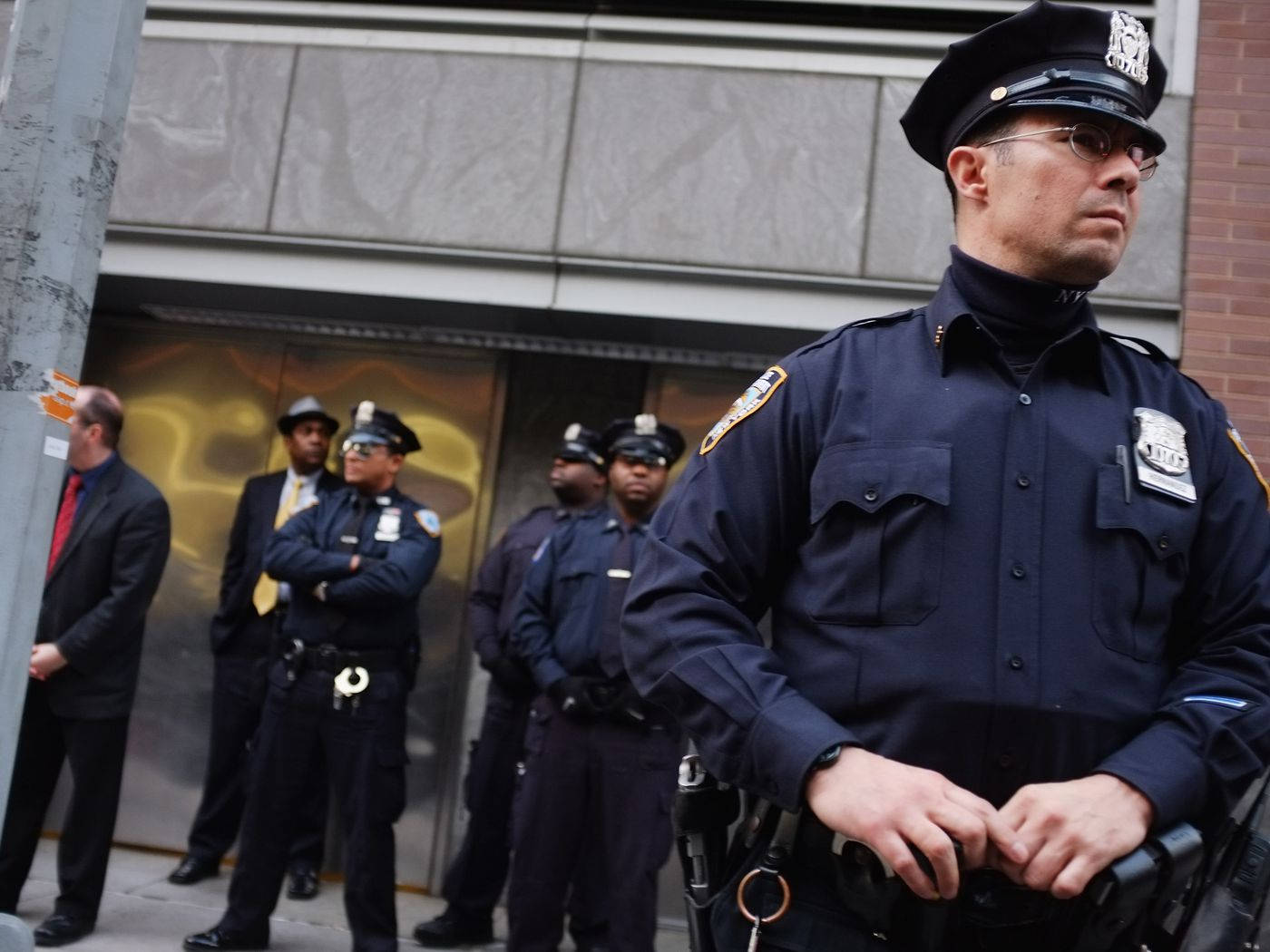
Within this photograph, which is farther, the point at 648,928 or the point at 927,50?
the point at 927,50

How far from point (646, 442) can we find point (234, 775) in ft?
8.63

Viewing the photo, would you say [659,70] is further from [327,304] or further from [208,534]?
[208,534]

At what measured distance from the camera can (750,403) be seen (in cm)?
198

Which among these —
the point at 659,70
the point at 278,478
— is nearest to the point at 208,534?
the point at 278,478

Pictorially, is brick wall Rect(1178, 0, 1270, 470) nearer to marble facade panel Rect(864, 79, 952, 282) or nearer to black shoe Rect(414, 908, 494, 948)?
marble facade panel Rect(864, 79, 952, 282)

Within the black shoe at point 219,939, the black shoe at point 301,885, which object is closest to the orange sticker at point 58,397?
the black shoe at point 219,939

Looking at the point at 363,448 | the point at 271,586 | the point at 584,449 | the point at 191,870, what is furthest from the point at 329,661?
the point at 191,870

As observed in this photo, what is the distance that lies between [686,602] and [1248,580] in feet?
2.52

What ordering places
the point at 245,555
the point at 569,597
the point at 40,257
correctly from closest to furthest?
the point at 40,257
the point at 569,597
the point at 245,555

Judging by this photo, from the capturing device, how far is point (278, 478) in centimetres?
677

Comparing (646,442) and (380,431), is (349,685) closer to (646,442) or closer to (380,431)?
(380,431)

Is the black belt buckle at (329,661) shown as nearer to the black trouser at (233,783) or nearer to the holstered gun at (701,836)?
the black trouser at (233,783)

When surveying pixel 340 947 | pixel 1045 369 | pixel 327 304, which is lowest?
A: pixel 340 947

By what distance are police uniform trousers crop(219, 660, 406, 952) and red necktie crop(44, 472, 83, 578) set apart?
104 cm
